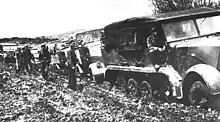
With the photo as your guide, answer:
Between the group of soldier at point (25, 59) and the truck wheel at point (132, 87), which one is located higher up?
the group of soldier at point (25, 59)

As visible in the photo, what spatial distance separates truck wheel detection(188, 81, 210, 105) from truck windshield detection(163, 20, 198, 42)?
138 cm

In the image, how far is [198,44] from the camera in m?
6.91

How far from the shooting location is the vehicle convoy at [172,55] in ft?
21.7

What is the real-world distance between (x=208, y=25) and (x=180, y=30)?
697 millimetres

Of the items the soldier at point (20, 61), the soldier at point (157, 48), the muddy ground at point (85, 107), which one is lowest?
the muddy ground at point (85, 107)

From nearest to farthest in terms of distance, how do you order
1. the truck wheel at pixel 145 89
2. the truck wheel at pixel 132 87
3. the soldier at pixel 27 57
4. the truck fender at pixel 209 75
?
the truck fender at pixel 209 75, the truck wheel at pixel 145 89, the truck wheel at pixel 132 87, the soldier at pixel 27 57

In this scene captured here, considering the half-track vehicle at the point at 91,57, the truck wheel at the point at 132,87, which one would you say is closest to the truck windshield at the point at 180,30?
the truck wheel at the point at 132,87

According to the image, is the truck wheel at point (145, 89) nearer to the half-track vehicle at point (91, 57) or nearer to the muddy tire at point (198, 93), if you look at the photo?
the muddy tire at point (198, 93)

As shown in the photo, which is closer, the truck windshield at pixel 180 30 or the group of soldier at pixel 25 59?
the truck windshield at pixel 180 30

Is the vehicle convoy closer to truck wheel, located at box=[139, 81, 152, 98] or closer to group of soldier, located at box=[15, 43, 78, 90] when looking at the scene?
truck wheel, located at box=[139, 81, 152, 98]

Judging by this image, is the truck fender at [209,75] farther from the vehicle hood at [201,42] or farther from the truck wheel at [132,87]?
the truck wheel at [132,87]

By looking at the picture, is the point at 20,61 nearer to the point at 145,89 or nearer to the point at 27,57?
the point at 27,57

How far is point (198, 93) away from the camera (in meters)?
6.76

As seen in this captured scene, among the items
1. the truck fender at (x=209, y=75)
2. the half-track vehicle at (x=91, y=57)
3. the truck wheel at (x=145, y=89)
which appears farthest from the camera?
the half-track vehicle at (x=91, y=57)
